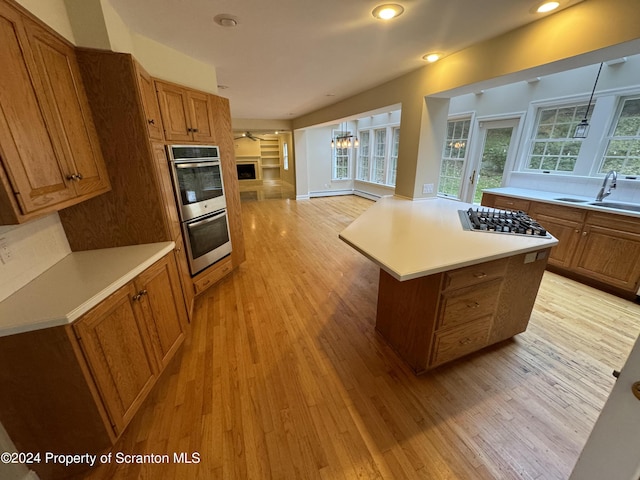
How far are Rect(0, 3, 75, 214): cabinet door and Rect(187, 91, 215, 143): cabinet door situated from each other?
125 cm

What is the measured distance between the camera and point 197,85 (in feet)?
8.46

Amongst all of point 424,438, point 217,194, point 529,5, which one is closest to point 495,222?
point 529,5

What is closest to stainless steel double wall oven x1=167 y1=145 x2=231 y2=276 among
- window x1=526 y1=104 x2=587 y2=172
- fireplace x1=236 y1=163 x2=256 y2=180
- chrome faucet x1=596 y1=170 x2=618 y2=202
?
chrome faucet x1=596 y1=170 x2=618 y2=202

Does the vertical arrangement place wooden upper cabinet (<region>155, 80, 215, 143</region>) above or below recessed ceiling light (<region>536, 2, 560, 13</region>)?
below

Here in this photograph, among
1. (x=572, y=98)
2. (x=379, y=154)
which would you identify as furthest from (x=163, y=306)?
(x=379, y=154)

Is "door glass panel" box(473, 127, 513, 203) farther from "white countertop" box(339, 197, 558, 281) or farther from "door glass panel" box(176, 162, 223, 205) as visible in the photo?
"door glass panel" box(176, 162, 223, 205)

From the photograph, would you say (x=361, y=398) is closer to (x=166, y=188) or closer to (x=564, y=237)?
(x=166, y=188)

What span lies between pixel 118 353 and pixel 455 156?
5791 mm

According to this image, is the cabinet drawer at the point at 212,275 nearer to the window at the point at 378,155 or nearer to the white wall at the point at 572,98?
the white wall at the point at 572,98

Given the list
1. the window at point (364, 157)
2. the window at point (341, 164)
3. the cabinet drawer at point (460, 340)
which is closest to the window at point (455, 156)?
the window at point (364, 157)

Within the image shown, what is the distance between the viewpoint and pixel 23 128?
3.69ft

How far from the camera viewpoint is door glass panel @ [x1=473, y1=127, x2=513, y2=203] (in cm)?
414

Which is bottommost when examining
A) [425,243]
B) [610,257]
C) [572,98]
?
[610,257]

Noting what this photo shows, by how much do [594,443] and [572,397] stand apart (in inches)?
52.7
